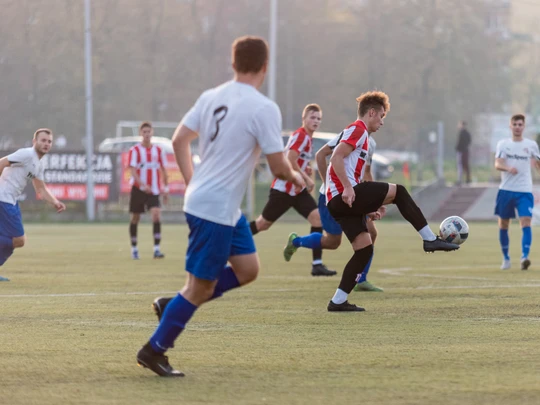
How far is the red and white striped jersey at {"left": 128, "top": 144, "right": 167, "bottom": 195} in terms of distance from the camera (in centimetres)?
1903

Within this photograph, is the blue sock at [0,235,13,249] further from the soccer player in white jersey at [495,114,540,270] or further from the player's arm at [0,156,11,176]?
the soccer player in white jersey at [495,114,540,270]

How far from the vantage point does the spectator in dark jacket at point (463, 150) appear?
39759 millimetres

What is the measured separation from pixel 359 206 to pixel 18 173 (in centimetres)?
534

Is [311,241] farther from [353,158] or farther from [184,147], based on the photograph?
[184,147]

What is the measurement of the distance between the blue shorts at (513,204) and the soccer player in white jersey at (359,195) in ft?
20.1

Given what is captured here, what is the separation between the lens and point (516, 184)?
16094 millimetres

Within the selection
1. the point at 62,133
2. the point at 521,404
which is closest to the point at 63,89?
the point at 62,133

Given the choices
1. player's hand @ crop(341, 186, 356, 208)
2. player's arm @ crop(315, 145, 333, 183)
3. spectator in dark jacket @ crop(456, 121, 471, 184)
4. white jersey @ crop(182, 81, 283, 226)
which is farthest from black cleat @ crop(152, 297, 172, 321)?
spectator in dark jacket @ crop(456, 121, 471, 184)

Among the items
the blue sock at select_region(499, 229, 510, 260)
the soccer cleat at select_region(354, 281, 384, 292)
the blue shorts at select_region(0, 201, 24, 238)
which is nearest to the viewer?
the soccer cleat at select_region(354, 281, 384, 292)

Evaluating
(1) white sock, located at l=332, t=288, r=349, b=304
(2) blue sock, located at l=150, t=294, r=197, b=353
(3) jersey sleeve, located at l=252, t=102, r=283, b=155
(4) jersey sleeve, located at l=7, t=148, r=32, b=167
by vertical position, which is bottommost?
(1) white sock, located at l=332, t=288, r=349, b=304

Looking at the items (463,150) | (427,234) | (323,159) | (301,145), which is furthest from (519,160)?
(463,150)

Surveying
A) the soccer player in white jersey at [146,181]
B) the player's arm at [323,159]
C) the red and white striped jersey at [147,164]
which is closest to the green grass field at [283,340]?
the player's arm at [323,159]

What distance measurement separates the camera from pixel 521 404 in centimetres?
586

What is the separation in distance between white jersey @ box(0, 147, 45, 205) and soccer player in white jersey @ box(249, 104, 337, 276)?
2.95m
